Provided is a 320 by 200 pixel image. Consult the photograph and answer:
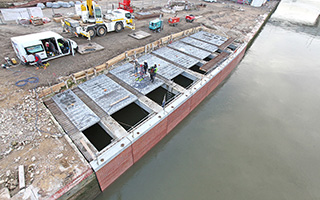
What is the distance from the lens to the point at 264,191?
890 centimetres

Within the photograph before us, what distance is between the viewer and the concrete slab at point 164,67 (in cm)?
1329

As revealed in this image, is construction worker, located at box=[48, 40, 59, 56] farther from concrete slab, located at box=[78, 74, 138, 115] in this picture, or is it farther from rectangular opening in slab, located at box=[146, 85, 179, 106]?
rectangular opening in slab, located at box=[146, 85, 179, 106]

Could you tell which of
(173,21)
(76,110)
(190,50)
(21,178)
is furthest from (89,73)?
(173,21)

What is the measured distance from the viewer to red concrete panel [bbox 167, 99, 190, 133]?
10.7 metres

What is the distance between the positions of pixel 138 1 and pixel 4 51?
101 ft

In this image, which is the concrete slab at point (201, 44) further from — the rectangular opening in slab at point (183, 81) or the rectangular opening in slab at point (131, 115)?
the rectangular opening in slab at point (131, 115)

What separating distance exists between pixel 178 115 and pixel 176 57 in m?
6.82

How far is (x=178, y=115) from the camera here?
37.3 ft

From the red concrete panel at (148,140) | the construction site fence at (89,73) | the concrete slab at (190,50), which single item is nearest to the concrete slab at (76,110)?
the construction site fence at (89,73)

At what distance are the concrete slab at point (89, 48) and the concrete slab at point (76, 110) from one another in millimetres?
5707

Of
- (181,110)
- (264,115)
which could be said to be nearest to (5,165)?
(181,110)

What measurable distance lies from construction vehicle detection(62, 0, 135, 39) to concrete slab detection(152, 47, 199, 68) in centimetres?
673

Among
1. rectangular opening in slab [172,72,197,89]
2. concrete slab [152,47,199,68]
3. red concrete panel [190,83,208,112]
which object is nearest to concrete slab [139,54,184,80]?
concrete slab [152,47,199,68]

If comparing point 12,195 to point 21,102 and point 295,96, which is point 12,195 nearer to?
point 21,102
